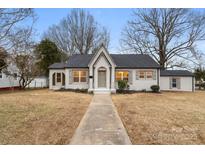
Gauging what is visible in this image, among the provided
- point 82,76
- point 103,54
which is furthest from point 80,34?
point 103,54

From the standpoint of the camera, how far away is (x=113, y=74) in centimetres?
1900

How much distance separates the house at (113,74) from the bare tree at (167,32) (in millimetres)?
7436

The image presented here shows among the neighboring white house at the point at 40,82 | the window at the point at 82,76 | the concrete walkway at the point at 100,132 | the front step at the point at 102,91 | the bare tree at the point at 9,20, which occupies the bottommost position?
the concrete walkway at the point at 100,132

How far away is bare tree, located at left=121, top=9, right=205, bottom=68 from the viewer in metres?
28.2

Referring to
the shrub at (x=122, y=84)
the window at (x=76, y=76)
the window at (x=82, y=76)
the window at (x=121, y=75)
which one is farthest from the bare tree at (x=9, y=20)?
the shrub at (x=122, y=84)

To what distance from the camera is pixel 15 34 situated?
617 inches

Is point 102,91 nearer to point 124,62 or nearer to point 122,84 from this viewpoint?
point 122,84

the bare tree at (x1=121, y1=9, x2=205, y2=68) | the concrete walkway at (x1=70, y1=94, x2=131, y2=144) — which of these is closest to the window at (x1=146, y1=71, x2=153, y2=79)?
the bare tree at (x1=121, y1=9, x2=205, y2=68)

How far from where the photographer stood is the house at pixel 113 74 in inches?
743

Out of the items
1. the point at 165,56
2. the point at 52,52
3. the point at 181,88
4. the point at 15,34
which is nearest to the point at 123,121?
the point at 15,34

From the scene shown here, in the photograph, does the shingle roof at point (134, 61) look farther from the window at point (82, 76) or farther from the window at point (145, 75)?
the window at point (82, 76)

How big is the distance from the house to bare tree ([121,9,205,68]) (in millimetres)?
7436

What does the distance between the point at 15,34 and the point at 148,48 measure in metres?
20.6
